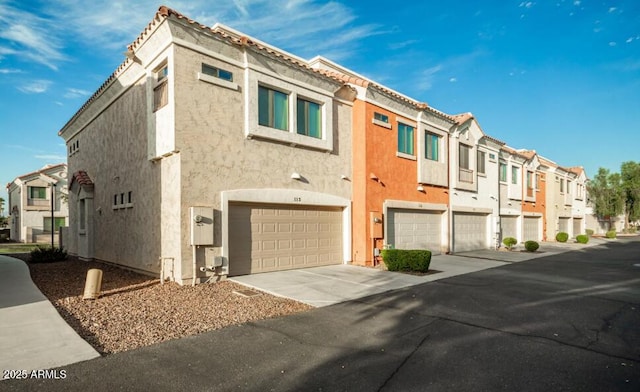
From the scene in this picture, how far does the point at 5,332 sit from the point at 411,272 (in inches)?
434

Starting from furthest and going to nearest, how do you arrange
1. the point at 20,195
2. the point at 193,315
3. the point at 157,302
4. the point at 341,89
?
the point at 20,195
the point at 341,89
the point at 157,302
the point at 193,315

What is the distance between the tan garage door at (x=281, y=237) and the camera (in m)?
11.1

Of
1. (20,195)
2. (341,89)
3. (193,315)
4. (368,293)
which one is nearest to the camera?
(193,315)

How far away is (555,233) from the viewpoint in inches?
1308

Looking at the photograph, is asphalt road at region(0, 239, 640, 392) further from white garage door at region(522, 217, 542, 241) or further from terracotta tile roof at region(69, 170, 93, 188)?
white garage door at region(522, 217, 542, 241)

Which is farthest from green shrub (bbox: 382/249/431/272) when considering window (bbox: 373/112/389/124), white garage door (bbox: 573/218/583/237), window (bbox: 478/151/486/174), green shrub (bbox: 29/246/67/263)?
white garage door (bbox: 573/218/583/237)

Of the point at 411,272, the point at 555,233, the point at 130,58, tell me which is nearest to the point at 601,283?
the point at 411,272

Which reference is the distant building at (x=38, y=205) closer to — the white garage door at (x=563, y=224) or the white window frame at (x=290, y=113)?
the white window frame at (x=290, y=113)

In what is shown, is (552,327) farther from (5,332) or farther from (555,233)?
(555,233)

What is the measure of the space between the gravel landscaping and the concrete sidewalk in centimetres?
21

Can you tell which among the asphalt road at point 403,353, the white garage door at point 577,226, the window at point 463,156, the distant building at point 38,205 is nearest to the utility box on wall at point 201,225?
the asphalt road at point 403,353

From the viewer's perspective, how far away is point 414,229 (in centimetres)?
1767

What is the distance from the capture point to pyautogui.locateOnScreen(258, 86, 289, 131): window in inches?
462

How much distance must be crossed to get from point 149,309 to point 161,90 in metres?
6.71
